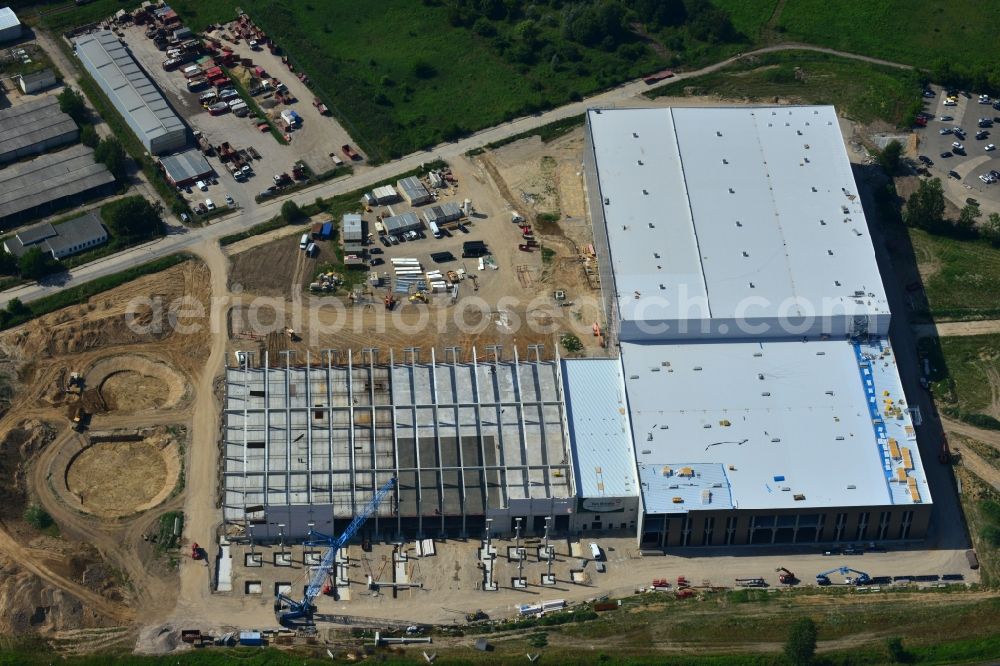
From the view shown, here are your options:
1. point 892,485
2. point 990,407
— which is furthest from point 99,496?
point 990,407

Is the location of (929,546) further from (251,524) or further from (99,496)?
(99,496)

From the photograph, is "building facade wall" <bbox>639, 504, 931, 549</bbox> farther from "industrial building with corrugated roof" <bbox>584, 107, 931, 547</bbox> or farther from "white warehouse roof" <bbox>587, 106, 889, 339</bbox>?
"white warehouse roof" <bbox>587, 106, 889, 339</bbox>

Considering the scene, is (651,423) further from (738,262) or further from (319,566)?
(319,566)

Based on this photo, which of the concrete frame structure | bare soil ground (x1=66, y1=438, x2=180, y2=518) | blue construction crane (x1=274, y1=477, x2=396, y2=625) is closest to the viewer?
blue construction crane (x1=274, y1=477, x2=396, y2=625)

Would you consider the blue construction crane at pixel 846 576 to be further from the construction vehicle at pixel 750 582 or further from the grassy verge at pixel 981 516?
the grassy verge at pixel 981 516

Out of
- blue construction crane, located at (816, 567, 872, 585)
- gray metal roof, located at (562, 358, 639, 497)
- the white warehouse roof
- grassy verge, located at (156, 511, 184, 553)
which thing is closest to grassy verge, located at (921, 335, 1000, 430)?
the white warehouse roof

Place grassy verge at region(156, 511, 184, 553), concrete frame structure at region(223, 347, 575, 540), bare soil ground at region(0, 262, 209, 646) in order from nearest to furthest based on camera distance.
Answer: bare soil ground at region(0, 262, 209, 646)
grassy verge at region(156, 511, 184, 553)
concrete frame structure at region(223, 347, 575, 540)

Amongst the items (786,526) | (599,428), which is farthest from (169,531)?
(786,526)
